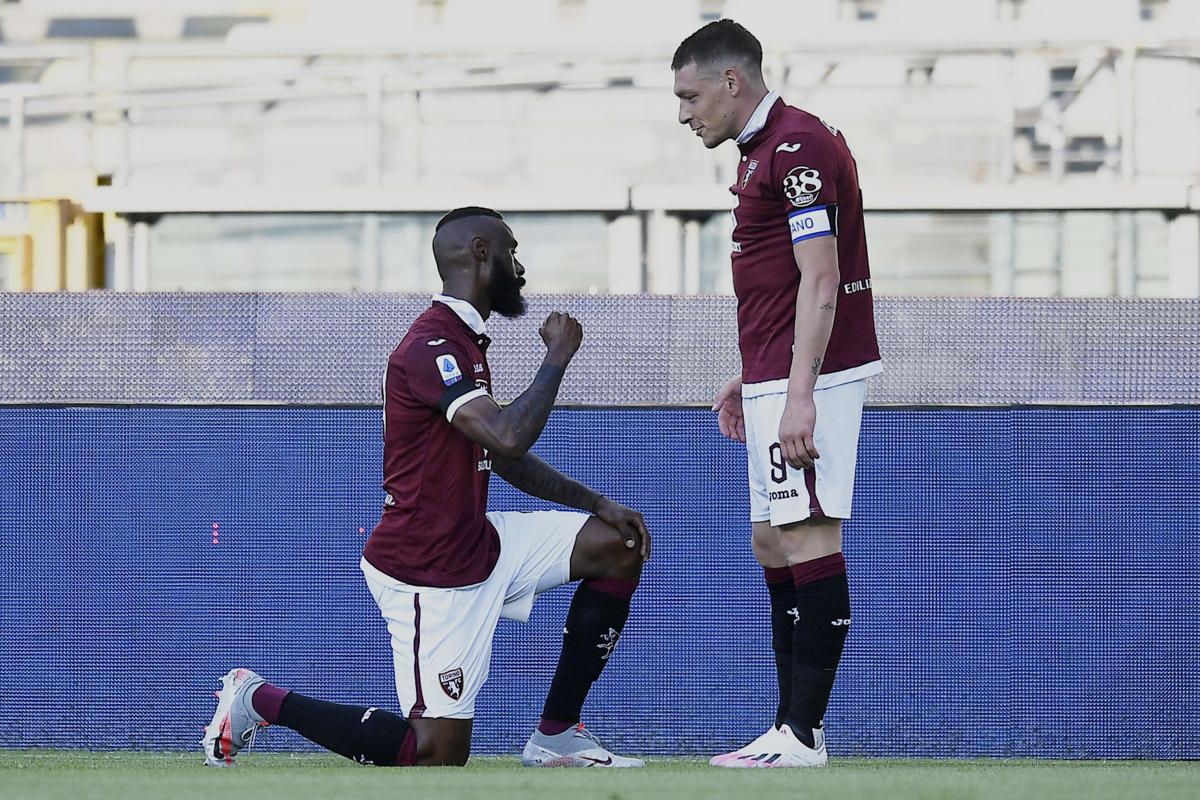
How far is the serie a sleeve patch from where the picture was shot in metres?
4.20

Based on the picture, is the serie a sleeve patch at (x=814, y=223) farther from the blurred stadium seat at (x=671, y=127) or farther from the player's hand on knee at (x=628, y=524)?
the blurred stadium seat at (x=671, y=127)

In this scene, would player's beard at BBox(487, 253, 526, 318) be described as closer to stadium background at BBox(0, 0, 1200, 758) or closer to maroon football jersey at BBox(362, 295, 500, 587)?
maroon football jersey at BBox(362, 295, 500, 587)

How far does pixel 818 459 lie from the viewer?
4.25 meters

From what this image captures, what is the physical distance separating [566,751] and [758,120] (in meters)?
1.59

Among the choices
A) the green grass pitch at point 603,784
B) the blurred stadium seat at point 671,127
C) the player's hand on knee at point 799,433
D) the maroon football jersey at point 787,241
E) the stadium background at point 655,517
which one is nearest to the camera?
the green grass pitch at point 603,784

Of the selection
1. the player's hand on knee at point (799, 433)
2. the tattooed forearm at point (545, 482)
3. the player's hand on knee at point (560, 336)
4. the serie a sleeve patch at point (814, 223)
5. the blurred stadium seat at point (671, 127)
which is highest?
the blurred stadium seat at point (671, 127)

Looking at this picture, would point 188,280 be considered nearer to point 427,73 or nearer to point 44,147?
point 427,73

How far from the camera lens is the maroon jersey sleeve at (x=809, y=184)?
4.21 metres

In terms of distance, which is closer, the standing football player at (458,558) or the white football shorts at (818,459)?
the white football shorts at (818,459)

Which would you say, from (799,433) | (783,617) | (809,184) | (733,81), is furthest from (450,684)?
(733,81)

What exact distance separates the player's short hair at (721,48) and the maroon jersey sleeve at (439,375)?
33.9 inches

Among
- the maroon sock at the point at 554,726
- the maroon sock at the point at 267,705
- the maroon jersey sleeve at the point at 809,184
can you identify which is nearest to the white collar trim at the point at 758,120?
the maroon jersey sleeve at the point at 809,184

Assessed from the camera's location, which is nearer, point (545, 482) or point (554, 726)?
point (554, 726)

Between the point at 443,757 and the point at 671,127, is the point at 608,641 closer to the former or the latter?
the point at 443,757
